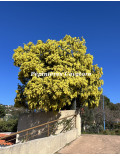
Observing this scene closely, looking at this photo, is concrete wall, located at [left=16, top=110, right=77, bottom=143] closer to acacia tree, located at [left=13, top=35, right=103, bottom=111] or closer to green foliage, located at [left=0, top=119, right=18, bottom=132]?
acacia tree, located at [left=13, top=35, right=103, bottom=111]

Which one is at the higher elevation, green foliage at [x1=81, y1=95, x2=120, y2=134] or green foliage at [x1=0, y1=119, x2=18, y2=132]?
green foliage at [x1=81, y1=95, x2=120, y2=134]

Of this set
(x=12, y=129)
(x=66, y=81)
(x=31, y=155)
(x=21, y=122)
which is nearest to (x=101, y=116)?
(x=12, y=129)

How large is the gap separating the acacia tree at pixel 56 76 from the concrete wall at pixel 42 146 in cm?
232

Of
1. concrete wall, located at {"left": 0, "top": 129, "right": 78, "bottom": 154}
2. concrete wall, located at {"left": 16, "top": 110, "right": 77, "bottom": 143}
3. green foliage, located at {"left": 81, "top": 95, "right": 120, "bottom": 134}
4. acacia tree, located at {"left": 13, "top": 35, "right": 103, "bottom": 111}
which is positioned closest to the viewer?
concrete wall, located at {"left": 0, "top": 129, "right": 78, "bottom": 154}

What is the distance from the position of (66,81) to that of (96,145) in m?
3.95

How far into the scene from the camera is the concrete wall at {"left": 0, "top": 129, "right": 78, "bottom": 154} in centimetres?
449

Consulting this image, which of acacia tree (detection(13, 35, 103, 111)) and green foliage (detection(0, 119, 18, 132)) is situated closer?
acacia tree (detection(13, 35, 103, 111))

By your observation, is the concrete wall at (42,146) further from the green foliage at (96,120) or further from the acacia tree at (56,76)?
the green foliage at (96,120)

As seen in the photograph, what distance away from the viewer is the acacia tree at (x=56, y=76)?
361 inches

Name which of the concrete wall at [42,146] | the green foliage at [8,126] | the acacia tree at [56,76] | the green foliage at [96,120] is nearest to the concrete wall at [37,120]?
the acacia tree at [56,76]

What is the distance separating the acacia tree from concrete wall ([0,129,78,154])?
2324 millimetres

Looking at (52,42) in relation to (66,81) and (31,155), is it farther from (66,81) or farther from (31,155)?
(31,155)

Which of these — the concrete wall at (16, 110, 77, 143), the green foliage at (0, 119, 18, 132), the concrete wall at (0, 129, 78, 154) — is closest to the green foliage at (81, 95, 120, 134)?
the concrete wall at (16, 110, 77, 143)

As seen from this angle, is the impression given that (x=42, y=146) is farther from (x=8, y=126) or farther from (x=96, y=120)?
(x=96, y=120)
